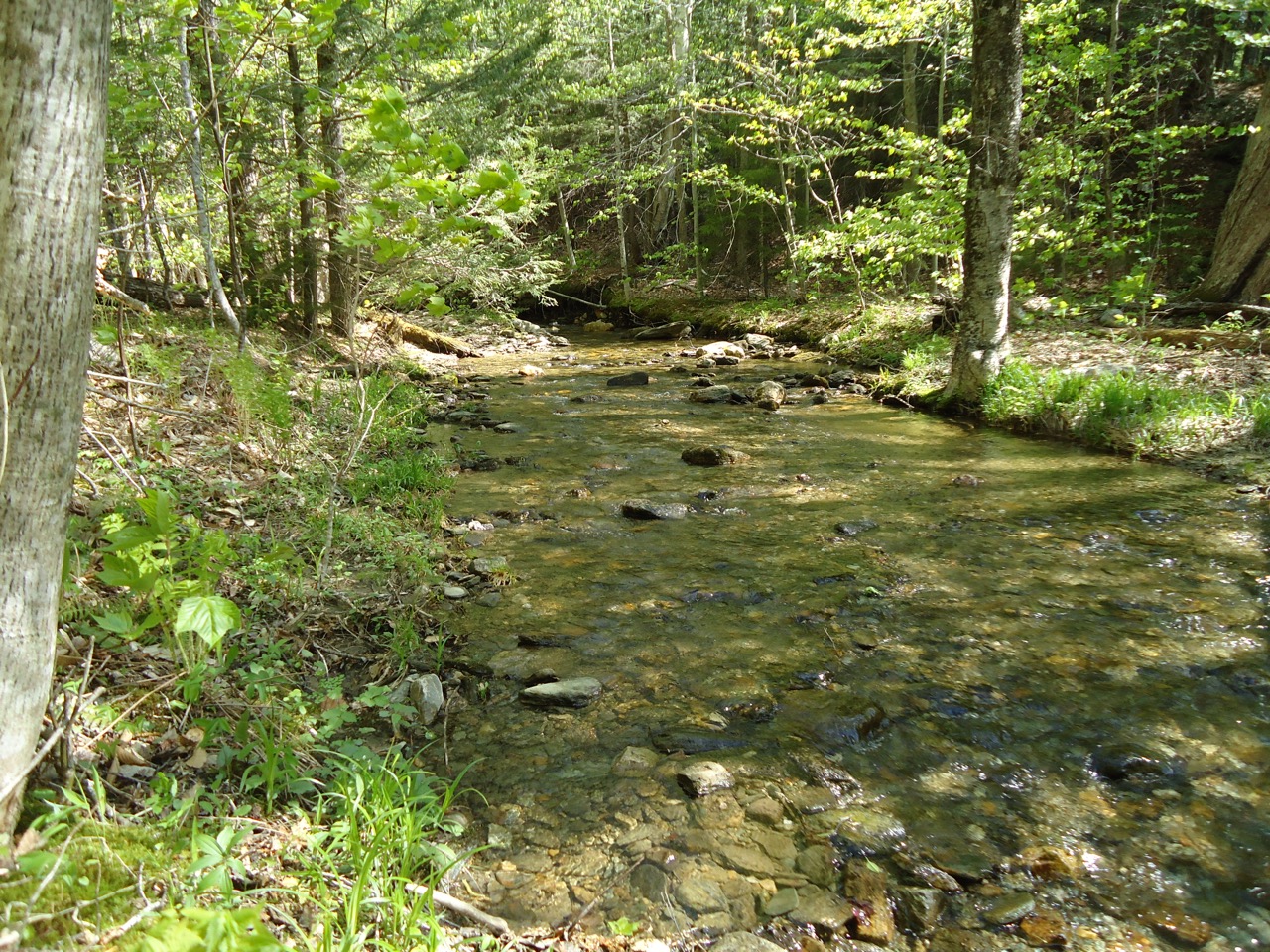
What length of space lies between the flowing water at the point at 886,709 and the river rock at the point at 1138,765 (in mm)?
15

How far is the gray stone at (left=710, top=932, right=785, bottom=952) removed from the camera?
250cm

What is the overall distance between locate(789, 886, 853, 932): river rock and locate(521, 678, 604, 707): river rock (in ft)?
5.01

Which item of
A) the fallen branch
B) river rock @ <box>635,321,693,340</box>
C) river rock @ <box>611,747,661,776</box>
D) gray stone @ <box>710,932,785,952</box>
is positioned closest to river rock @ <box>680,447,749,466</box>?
river rock @ <box>611,747,661,776</box>

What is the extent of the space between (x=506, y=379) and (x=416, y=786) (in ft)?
41.8

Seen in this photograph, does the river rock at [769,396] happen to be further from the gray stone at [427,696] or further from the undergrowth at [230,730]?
the gray stone at [427,696]

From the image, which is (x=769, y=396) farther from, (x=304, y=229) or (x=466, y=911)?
(x=466, y=911)

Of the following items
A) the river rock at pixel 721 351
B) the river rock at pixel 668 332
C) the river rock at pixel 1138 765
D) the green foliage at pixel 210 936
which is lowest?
the river rock at pixel 1138 765

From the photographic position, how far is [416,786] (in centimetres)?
298

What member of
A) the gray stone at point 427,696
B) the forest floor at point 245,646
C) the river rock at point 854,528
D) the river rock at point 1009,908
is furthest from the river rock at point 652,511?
the river rock at point 1009,908

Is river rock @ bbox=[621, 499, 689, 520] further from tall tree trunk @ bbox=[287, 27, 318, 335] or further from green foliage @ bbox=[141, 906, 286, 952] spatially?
tall tree trunk @ bbox=[287, 27, 318, 335]

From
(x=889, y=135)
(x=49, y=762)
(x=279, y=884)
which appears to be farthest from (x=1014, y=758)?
(x=889, y=135)

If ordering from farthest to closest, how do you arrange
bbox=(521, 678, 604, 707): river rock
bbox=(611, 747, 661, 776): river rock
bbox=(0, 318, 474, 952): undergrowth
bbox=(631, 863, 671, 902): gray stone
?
bbox=(521, 678, 604, 707): river rock, bbox=(611, 747, 661, 776): river rock, bbox=(631, 863, 671, 902): gray stone, bbox=(0, 318, 474, 952): undergrowth

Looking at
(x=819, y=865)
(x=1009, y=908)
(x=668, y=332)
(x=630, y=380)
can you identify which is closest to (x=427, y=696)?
(x=819, y=865)

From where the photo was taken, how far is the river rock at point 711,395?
1258cm
